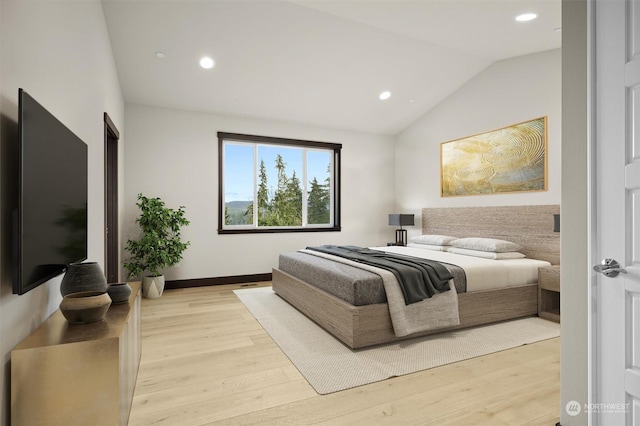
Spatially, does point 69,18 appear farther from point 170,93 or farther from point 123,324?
point 170,93

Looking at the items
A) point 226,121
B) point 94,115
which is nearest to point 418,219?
point 226,121

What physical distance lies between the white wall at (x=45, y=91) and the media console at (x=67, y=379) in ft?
0.20

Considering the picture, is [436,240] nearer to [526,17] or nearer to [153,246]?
[526,17]

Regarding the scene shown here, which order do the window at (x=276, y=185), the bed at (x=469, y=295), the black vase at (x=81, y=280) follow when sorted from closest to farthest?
1. the black vase at (x=81, y=280)
2. the bed at (x=469, y=295)
3. the window at (x=276, y=185)

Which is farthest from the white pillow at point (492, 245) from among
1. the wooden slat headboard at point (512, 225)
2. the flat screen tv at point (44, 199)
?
the flat screen tv at point (44, 199)

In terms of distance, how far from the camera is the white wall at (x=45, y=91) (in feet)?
4.36

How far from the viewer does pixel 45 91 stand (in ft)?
5.71

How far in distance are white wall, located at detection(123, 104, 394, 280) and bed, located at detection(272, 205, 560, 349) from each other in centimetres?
112

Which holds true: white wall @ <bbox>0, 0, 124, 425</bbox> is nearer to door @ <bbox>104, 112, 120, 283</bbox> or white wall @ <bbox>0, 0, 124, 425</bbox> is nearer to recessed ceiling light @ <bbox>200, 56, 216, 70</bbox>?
door @ <bbox>104, 112, 120, 283</bbox>

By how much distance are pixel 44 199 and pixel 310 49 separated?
Answer: 11.0 feet

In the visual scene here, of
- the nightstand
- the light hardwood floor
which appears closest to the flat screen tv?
the light hardwood floor

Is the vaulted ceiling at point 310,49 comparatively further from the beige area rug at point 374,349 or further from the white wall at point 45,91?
the beige area rug at point 374,349

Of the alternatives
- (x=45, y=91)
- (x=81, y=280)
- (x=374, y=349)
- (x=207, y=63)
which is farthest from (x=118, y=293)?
(x=207, y=63)

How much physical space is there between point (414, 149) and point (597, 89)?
484 centimetres
